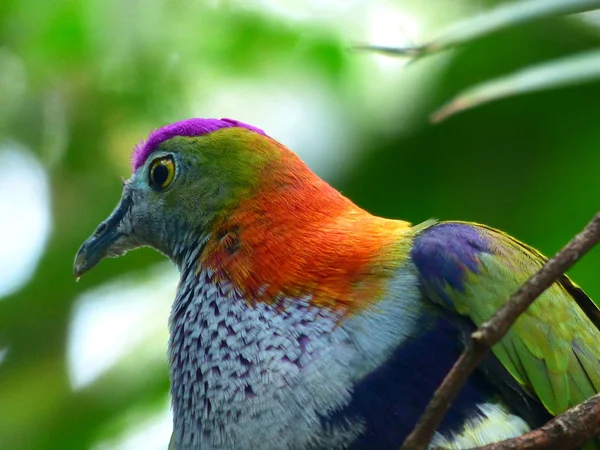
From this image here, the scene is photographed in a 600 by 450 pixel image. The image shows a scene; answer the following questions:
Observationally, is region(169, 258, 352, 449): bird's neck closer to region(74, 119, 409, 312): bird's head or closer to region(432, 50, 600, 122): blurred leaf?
region(74, 119, 409, 312): bird's head

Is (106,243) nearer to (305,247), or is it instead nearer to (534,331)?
(305,247)

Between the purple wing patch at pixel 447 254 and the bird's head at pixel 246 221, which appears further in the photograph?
the bird's head at pixel 246 221

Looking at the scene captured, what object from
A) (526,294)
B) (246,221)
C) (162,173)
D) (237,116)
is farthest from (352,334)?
(237,116)

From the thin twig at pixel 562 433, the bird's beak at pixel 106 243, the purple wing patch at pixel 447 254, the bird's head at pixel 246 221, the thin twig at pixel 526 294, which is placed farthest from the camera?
the bird's beak at pixel 106 243

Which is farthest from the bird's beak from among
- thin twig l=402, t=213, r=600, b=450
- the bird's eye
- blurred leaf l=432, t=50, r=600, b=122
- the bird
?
thin twig l=402, t=213, r=600, b=450

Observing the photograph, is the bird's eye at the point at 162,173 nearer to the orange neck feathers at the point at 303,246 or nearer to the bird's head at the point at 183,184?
the bird's head at the point at 183,184

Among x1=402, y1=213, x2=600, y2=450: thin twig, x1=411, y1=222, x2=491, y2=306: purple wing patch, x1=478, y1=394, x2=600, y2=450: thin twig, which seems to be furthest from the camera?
x1=411, y1=222, x2=491, y2=306: purple wing patch

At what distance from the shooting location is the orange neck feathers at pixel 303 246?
297cm

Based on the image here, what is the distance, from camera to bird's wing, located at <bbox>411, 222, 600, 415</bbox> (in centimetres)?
285

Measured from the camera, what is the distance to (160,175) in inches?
147

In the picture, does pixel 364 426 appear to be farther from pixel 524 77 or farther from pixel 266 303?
pixel 524 77

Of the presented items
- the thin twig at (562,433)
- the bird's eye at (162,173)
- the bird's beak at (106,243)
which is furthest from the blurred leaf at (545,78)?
the bird's beak at (106,243)

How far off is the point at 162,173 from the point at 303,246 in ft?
2.77

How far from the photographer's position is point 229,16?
6281mm
